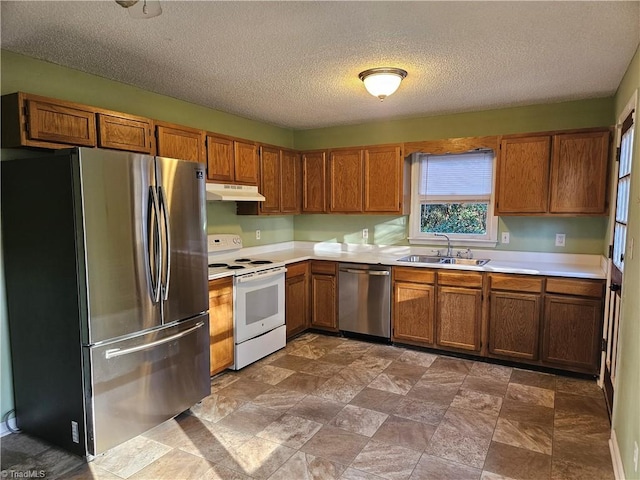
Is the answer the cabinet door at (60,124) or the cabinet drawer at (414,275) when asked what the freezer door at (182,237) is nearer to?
the cabinet door at (60,124)

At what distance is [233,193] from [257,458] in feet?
7.47

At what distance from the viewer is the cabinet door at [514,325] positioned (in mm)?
3498

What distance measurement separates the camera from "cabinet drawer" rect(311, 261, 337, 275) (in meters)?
4.41

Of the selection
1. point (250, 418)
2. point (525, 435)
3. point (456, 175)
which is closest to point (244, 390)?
point (250, 418)

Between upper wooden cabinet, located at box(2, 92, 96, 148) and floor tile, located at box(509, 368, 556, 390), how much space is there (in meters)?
3.74

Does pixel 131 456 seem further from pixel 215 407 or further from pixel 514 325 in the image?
pixel 514 325

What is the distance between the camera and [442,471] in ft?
7.30

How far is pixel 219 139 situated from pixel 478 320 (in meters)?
2.90

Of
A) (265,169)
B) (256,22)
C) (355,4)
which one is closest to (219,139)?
(265,169)

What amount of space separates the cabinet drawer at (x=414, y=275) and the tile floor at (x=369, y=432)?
81 cm

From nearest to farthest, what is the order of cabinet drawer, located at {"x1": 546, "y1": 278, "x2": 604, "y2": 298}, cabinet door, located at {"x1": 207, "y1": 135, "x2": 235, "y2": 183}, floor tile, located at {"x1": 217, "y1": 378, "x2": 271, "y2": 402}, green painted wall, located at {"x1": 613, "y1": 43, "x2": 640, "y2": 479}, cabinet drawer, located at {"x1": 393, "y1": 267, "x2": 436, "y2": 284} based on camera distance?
green painted wall, located at {"x1": 613, "y1": 43, "x2": 640, "y2": 479} < floor tile, located at {"x1": 217, "y1": 378, "x2": 271, "y2": 402} < cabinet drawer, located at {"x1": 546, "y1": 278, "x2": 604, "y2": 298} < cabinet door, located at {"x1": 207, "y1": 135, "x2": 235, "y2": 183} < cabinet drawer, located at {"x1": 393, "y1": 267, "x2": 436, "y2": 284}

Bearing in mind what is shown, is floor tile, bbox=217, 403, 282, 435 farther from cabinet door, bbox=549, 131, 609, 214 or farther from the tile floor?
cabinet door, bbox=549, 131, 609, 214

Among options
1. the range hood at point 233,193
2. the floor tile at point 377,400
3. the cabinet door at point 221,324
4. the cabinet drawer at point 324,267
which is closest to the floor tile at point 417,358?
the floor tile at point 377,400

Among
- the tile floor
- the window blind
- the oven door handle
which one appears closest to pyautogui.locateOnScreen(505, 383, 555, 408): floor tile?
the tile floor
